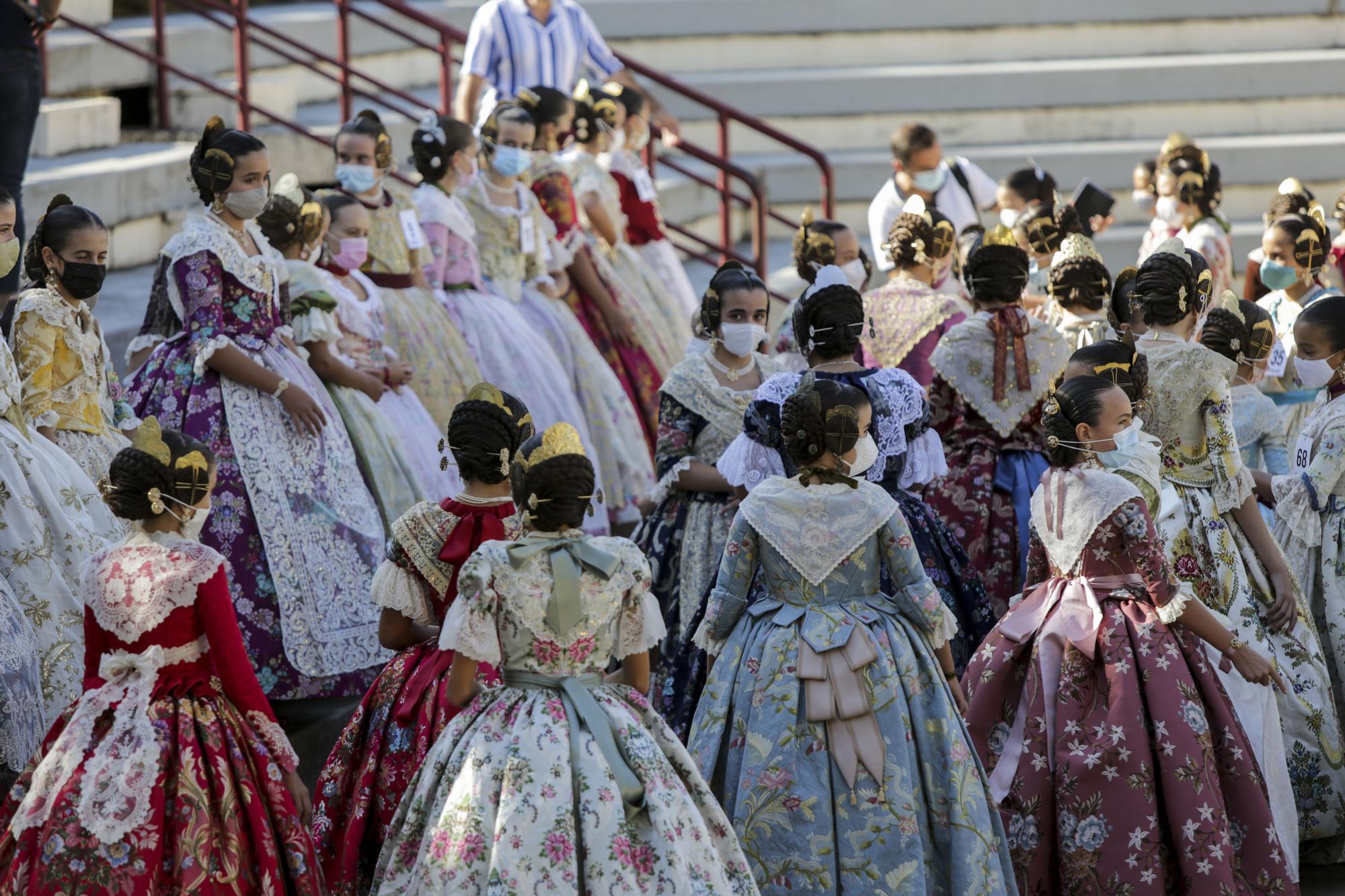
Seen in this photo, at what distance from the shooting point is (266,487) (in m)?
5.74

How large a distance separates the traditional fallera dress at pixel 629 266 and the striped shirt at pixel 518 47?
690 mm

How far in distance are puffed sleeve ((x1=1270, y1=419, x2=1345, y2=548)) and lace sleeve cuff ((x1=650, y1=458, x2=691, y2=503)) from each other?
70.9 inches

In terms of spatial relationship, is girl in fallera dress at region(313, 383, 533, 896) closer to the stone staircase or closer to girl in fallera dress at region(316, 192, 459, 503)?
girl in fallera dress at region(316, 192, 459, 503)

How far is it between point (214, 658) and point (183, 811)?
366 mm

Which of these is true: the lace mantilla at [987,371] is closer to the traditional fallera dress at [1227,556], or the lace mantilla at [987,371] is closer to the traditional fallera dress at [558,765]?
the traditional fallera dress at [1227,556]

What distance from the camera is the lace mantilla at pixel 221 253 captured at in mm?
5621

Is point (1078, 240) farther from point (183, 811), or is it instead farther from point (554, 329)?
point (183, 811)

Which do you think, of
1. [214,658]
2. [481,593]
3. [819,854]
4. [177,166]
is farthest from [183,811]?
[177,166]

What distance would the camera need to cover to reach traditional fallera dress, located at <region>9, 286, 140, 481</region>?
16.9ft

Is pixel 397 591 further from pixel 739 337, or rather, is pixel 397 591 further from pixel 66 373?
pixel 739 337

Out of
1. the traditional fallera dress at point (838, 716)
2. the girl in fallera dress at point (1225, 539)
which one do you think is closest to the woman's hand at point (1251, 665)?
the girl in fallera dress at point (1225, 539)

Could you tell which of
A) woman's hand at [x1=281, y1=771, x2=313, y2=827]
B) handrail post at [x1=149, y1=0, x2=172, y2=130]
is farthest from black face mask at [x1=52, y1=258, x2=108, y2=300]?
handrail post at [x1=149, y1=0, x2=172, y2=130]

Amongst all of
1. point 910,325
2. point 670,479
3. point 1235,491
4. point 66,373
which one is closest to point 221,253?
point 66,373

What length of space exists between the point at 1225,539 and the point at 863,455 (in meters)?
1.37
